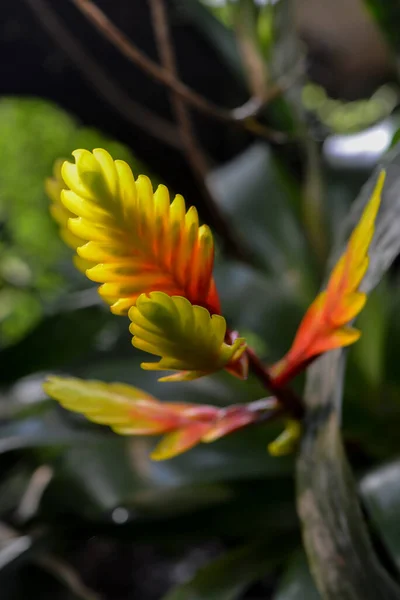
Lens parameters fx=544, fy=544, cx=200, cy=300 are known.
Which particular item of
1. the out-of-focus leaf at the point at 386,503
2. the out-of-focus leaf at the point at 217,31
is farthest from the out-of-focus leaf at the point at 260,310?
the out-of-focus leaf at the point at 217,31

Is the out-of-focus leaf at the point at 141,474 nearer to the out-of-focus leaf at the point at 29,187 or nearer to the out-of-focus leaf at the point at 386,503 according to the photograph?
the out-of-focus leaf at the point at 386,503

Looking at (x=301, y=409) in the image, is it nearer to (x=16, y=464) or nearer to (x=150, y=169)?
(x=16, y=464)

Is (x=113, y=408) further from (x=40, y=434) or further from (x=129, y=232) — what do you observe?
(x=40, y=434)

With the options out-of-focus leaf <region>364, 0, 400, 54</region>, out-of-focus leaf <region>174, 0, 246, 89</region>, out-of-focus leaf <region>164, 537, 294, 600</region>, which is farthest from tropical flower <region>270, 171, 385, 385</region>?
out-of-focus leaf <region>174, 0, 246, 89</region>

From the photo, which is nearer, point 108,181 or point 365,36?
point 108,181

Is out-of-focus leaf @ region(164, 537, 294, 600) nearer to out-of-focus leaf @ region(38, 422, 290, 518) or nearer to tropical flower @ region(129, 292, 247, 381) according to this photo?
out-of-focus leaf @ region(38, 422, 290, 518)

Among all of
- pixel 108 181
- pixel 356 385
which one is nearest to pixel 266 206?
pixel 356 385
